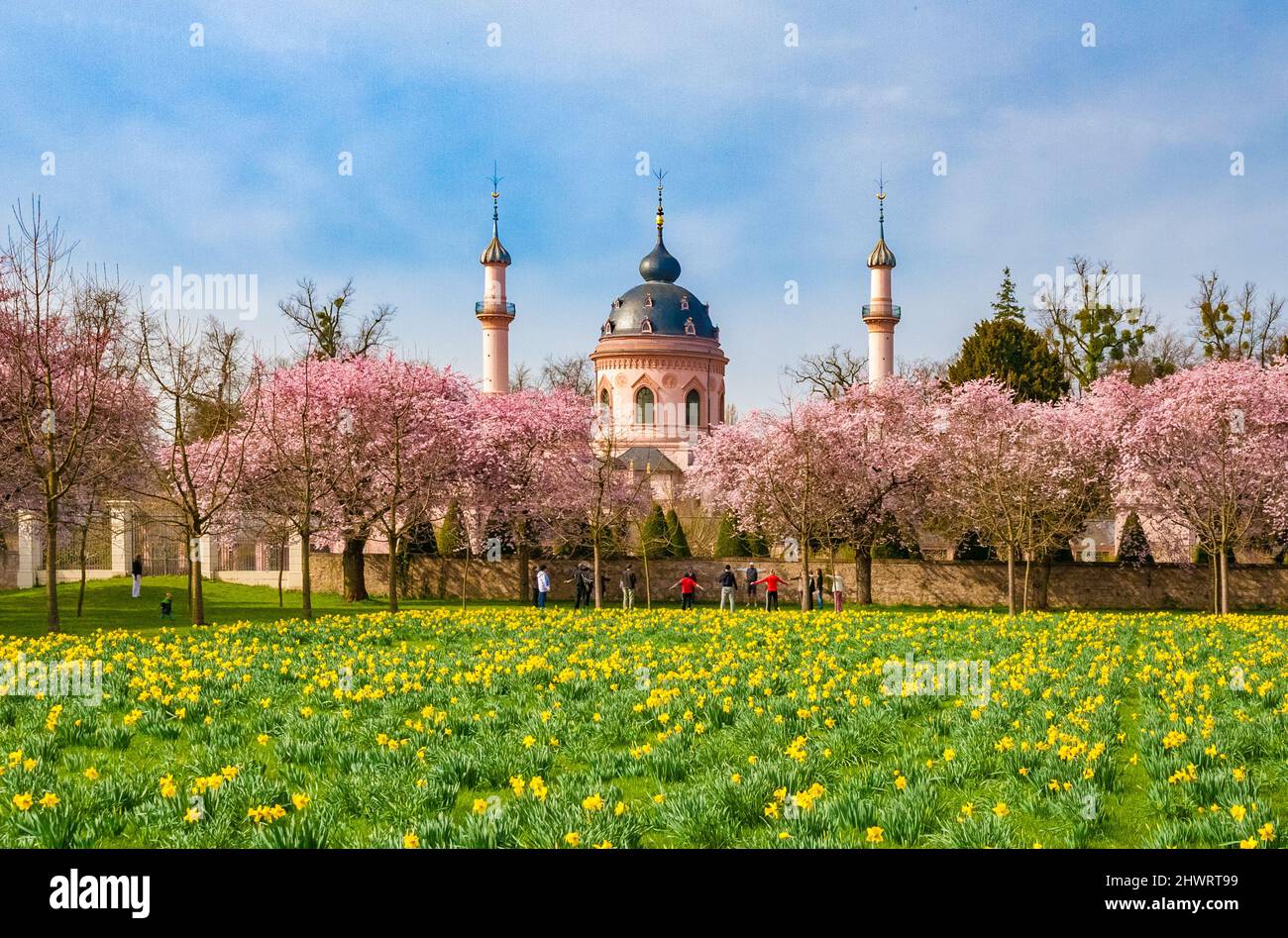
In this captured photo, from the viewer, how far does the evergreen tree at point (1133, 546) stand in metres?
42.7

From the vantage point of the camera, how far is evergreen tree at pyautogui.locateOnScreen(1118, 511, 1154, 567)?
42.7m

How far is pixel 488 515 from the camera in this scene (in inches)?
1757

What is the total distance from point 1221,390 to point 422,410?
27145 mm

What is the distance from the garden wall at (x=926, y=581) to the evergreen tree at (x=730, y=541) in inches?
44.2

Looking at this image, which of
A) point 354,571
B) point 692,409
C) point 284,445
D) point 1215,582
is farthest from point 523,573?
point 692,409

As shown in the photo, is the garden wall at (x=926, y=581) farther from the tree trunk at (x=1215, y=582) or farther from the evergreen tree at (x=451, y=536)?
the evergreen tree at (x=451, y=536)

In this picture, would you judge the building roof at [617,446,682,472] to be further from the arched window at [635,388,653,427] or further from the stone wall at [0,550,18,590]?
the stone wall at [0,550,18,590]

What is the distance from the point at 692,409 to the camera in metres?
83.0

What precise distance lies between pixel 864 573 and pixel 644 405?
41.0 metres

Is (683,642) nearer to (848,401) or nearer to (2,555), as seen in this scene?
(848,401)

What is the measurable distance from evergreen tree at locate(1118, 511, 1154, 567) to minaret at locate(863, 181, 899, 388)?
28507mm

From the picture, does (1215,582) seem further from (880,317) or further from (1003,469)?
(880,317)

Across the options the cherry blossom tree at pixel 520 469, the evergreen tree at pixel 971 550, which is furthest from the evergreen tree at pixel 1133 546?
the cherry blossom tree at pixel 520 469
